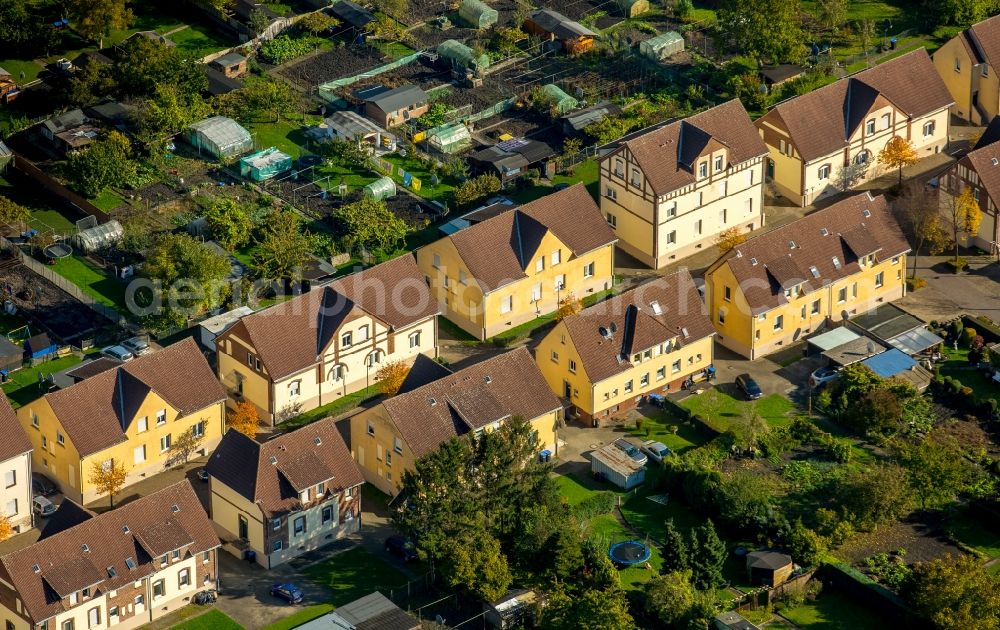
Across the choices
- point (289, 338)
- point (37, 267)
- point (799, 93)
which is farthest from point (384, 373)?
point (799, 93)

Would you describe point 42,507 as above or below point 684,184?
below

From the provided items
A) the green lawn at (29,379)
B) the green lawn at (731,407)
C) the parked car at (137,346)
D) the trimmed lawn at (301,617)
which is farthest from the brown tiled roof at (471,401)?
the green lawn at (29,379)

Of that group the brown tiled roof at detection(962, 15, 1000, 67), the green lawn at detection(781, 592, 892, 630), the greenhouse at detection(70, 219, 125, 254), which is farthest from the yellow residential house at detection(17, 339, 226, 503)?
the brown tiled roof at detection(962, 15, 1000, 67)

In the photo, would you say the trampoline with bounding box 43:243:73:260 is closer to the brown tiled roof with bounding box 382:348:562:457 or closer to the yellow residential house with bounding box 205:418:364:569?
the yellow residential house with bounding box 205:418:364:569

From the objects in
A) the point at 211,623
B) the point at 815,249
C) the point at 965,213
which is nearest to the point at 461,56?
the point at 815,249

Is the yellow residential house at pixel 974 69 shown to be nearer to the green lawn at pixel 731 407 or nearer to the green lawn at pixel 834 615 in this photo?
the green lawn at pixel 731 407

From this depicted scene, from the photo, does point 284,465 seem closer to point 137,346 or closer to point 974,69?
point 137,346
